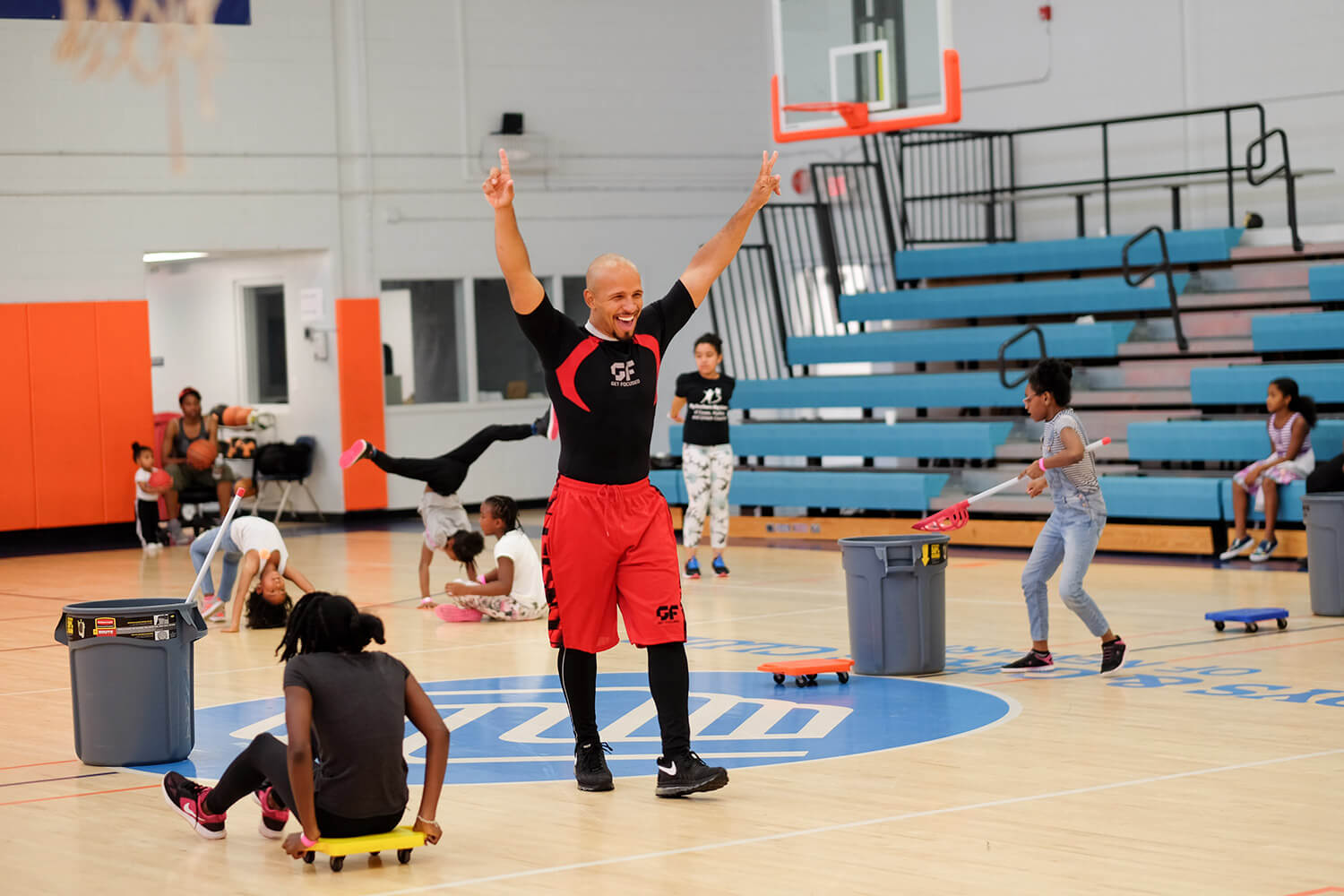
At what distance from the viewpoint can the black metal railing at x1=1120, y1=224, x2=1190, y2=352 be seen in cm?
1603

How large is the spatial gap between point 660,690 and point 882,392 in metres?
11.4

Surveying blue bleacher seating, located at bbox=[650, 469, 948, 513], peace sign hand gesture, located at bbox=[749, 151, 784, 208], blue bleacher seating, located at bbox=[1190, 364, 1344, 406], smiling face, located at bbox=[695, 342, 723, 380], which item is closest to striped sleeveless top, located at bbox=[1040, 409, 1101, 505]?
peace sign hand gesture, located at bbox=[749, 151, 784, 208]

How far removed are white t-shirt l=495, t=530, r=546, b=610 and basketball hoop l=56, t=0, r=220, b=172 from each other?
865 cm

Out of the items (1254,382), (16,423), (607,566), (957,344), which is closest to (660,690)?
(607,566)

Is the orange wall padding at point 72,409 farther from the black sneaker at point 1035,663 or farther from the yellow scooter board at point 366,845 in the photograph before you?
the yellow scooter board at point 366,845

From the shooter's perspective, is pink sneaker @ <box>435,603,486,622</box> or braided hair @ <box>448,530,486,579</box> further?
braided hair @ <box>448,530,486,579</box>

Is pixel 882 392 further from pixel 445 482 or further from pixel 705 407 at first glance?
pixel 445 482

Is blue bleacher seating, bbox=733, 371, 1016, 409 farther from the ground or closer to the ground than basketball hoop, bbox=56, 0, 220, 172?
closer to the ground

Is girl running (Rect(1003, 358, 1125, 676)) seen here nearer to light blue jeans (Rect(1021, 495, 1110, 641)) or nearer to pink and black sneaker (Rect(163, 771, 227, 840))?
light blue jeans (Rect(1021, 495, 1110, 641))

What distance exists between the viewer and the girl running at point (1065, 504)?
8.72 metres

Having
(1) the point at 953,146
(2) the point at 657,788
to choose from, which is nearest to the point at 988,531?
(1) the point at 953,146

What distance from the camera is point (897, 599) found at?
9125 mm

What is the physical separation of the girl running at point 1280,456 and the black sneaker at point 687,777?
8.51m

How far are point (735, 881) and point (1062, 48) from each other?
1615 centimetres
